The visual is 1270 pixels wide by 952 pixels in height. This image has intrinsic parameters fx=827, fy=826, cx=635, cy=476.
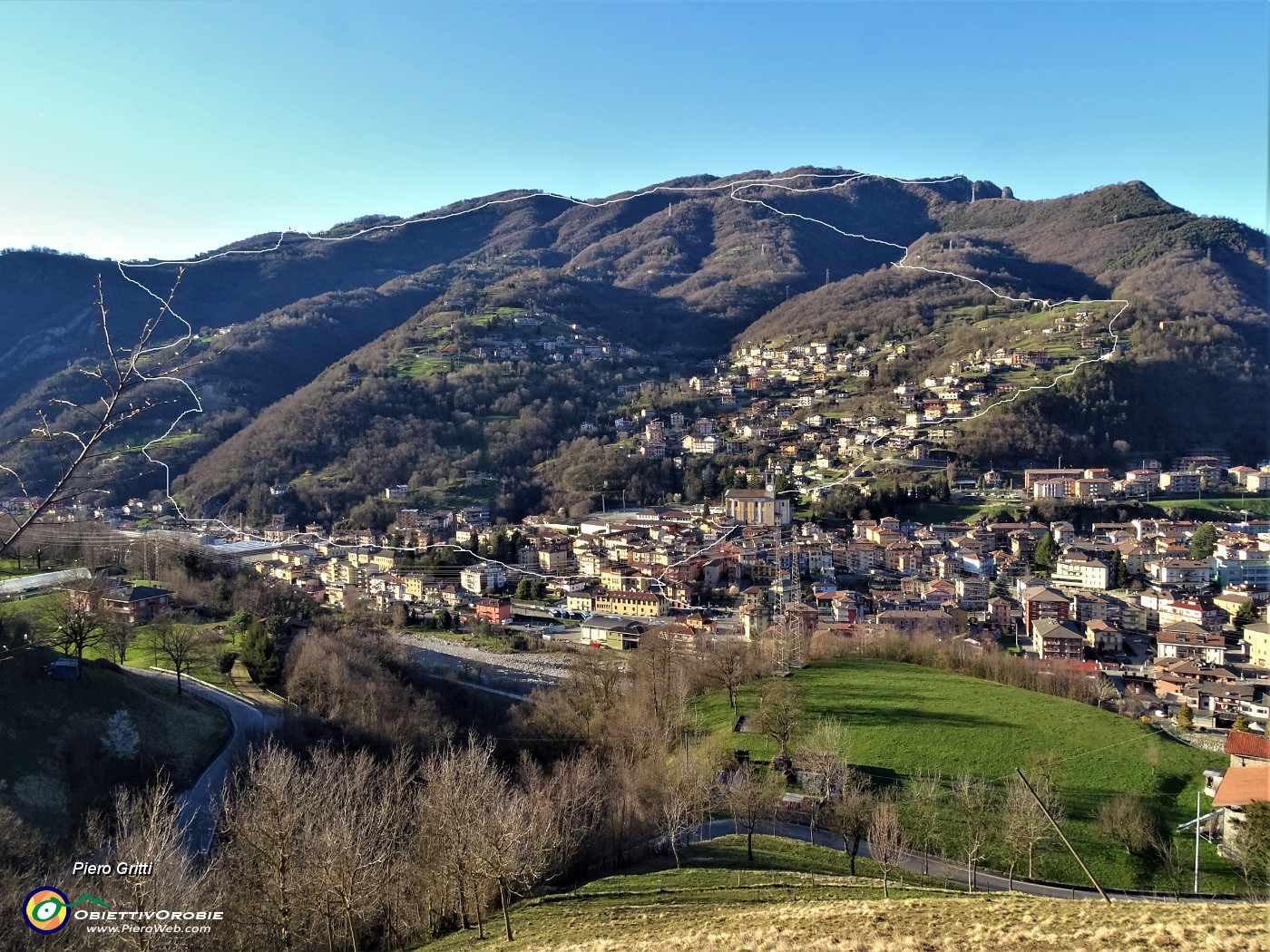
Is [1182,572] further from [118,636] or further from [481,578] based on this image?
[118,636]

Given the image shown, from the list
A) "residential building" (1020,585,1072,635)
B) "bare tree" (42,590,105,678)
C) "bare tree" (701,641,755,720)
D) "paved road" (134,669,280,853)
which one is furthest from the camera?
"residential building" (1020,585,1072,635)

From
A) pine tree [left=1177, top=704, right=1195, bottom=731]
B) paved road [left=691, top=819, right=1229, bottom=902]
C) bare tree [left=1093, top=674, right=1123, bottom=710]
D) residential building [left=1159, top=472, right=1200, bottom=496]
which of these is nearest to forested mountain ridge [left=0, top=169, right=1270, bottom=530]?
residential building [left=1159, top=472, right=1200, bottom=496]

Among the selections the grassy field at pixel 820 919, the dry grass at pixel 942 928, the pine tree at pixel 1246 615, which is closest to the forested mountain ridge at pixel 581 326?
the grassy field at pixel 820 919

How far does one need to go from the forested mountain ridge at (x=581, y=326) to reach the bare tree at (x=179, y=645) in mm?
→ 5164

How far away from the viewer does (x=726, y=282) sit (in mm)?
81312

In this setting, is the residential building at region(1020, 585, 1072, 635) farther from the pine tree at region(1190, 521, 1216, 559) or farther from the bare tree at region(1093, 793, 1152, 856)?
Result: the bare tree at region(1093, 793, 1152, 856)

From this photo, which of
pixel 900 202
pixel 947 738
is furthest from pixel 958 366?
pixel 900 202

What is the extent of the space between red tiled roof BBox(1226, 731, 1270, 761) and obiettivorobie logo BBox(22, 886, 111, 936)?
13.5m

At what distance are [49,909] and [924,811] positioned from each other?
9.09m

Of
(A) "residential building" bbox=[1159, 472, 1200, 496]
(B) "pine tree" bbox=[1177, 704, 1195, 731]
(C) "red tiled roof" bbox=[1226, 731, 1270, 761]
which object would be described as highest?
(A) "residential building" bbox=[1159, 472, 1200, 496]

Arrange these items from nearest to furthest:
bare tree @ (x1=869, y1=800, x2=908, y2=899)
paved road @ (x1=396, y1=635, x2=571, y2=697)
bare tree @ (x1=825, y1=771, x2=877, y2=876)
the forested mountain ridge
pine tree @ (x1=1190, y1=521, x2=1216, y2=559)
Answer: bare tree @ (x1=869, y1=800, x2=908, y2=899) < bare tree @ (x1=825, y1=771, x2=877, y2=876) < paved road @ (x1=396, y1=635, x2=571, y2=697) < pine tree @ (x1=1190, y1=521, x2=1216, y2=559) < the forested mountain ridge

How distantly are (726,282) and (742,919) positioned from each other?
258ft

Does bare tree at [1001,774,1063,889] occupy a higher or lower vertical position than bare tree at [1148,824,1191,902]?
higher

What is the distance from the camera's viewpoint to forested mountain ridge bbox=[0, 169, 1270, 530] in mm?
39438
